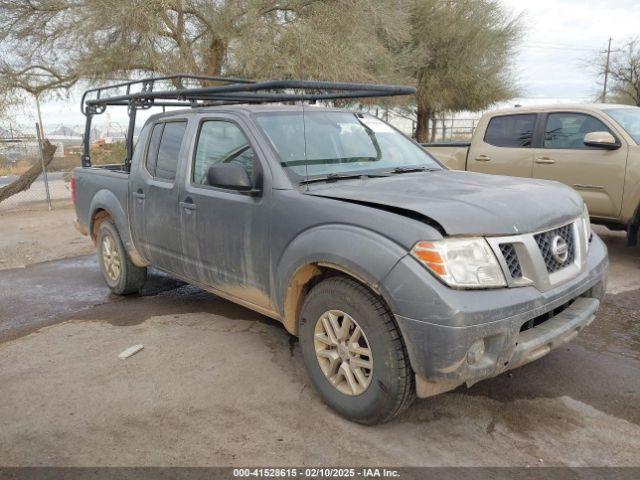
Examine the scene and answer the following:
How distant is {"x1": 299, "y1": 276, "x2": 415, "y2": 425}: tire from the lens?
111 inches

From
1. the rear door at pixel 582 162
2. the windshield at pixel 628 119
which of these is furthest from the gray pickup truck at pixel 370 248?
the windshield at pixel 628 119

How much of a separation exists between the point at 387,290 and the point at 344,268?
0.31 meters

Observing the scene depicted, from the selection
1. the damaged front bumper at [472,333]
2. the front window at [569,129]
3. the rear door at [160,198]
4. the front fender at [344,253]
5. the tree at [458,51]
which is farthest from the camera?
the tree at [458,51]

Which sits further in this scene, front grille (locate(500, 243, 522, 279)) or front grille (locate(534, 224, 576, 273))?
front grille (locate(534, 224, 576, 273))

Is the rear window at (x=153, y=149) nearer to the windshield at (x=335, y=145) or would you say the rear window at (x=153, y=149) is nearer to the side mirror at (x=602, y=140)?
the windshield at (x=335, y=145)

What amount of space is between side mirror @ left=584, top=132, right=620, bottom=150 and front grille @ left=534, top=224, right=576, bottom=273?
11.9 feet

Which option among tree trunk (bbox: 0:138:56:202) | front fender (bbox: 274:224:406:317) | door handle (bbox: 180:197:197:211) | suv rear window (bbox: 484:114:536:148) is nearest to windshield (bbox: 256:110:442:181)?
front fender (bbox: 274:224:406:317)

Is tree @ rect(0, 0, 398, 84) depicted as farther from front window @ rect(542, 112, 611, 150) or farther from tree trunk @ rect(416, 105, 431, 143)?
tree trunk @ rect(416, 105, 431, 143)

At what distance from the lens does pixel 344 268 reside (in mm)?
2955

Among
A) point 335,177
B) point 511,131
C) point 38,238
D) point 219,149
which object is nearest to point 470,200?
point 335,177

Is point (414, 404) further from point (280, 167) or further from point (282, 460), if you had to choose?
point (280, 167)

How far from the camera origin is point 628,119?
6566 millimetres

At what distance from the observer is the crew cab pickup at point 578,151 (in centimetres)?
623

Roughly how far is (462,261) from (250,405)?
1.57 m
